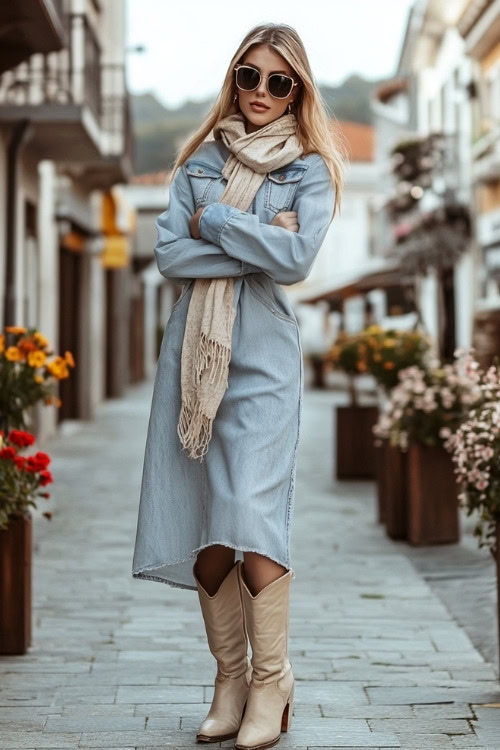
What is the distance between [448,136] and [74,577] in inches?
719

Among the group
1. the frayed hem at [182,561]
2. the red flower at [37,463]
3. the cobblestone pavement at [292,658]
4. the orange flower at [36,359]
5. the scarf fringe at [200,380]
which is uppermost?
the orange flower at [36,359]

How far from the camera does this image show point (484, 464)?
15.1 ft

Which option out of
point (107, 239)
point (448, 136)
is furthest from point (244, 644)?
point (448, 136)

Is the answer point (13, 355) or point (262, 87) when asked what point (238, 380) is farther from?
point (13, 355)

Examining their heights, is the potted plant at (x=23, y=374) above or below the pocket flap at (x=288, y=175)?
below

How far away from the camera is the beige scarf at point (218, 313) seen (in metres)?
3.58

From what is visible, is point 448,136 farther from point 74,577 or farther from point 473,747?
point 473,747

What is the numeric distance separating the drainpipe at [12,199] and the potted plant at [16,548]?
8101 millimetres

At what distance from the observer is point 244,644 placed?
3.78 metres

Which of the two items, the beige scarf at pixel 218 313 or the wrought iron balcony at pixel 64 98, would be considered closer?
the beige scarf at pixel 218 313

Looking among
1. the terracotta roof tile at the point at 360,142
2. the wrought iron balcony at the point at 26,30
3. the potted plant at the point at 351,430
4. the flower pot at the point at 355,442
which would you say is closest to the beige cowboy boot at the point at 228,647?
the wrought iron balcony at the point at 26,30

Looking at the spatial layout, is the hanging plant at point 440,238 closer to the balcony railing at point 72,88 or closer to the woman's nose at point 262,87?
the balcony railing at point 72,88

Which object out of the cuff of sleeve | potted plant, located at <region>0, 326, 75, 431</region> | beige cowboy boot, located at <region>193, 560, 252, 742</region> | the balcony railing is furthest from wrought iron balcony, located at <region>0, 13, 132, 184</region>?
beige cowboy boot, located at <region>193, 560, 252, 742</region>

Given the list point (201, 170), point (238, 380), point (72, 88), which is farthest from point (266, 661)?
point (72, 88)
